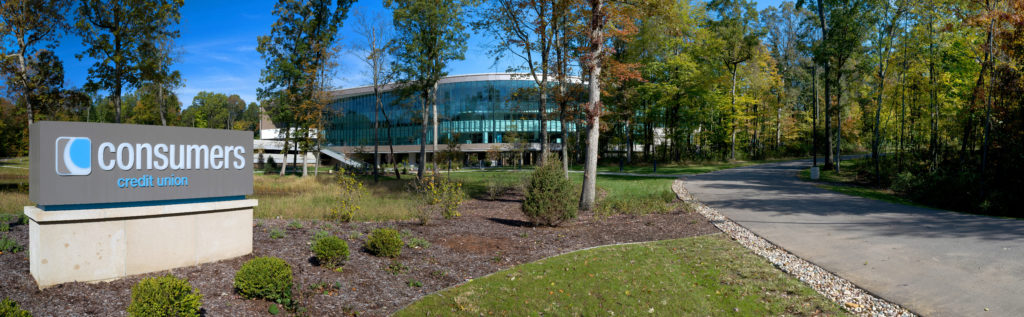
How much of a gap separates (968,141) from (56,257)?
26172 mm

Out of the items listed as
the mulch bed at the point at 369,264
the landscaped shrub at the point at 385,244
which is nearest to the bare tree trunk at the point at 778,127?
the mulch bed at the point at 369,264

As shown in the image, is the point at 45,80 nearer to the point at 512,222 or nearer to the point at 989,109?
the point at 512,222

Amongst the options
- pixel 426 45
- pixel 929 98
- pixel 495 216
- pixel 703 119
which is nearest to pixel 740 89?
pixel 703 119

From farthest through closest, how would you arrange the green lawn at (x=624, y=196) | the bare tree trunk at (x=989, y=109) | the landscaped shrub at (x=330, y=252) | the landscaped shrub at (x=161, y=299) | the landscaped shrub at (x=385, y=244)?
the bare tree trunk at (x=989, y=109)
the green lawn at (x=624, y=196)
the landscaped shrub at (x=385, y=244)
the landscaped shrub at (x=330, y=252)
the landscaped shrub at (x=161, y=299)

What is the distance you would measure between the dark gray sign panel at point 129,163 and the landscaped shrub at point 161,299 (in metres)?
2.15

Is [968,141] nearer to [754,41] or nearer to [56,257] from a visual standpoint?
[754,41]

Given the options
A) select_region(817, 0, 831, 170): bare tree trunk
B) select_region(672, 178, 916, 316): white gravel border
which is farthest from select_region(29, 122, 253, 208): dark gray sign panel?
select_region(817, 0, 831, 170): bare tree trunk

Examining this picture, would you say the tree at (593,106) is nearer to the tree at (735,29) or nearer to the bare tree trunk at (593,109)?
the bare tree trunk at (593,109)

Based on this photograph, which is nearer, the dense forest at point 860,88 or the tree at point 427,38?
the dense forest at point 860,88

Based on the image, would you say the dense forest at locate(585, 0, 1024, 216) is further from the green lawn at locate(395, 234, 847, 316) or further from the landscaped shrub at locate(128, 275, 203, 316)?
the landscaped shrub at locate(128, 275, 203, 316)

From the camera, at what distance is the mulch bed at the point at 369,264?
16.5 ft

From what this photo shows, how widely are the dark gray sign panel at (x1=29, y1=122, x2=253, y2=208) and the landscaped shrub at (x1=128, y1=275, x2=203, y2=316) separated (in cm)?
215

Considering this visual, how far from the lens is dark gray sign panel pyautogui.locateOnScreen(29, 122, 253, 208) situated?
531 centimetres

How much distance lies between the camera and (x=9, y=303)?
12.0 ft
